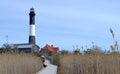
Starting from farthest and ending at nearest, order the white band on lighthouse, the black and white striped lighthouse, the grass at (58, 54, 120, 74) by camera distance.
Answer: the black and white striped lighthouse → the white band on lighthouse → the grass at (58, 54, 120, 74)

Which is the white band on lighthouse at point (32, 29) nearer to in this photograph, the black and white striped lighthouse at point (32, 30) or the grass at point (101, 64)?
the black and white striped lighthouse at point (32, 30)

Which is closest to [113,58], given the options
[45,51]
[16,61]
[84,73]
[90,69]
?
[90,69]

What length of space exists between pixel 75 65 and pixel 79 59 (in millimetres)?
951

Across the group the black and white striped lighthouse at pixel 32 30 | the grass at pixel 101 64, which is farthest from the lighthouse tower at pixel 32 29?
the grass at pixel 101 64

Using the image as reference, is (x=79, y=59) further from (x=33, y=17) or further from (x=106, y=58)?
(x=33, y=17)

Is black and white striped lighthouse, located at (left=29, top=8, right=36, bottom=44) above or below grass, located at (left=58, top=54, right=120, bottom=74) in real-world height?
above

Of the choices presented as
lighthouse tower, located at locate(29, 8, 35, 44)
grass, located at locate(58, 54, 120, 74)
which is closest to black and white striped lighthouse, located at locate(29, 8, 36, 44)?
lighthouse tower, located at locate(29, 8, 35, 44)

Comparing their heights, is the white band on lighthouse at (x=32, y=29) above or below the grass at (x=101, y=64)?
above

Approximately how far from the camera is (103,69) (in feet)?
34.4

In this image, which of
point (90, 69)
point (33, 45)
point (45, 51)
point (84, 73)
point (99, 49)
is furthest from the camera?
point (45, 51)

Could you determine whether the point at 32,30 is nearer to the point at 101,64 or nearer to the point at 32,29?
the point at 32,29

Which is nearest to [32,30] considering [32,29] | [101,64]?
[32,29]

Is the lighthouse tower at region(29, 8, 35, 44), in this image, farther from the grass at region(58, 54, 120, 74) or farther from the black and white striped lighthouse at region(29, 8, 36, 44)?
the grass at region(58, 54, 120, 74)

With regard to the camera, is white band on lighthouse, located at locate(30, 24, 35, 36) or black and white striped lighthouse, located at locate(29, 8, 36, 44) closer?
white band on lighthouse, located at locate(30, 24, 35, 36)
